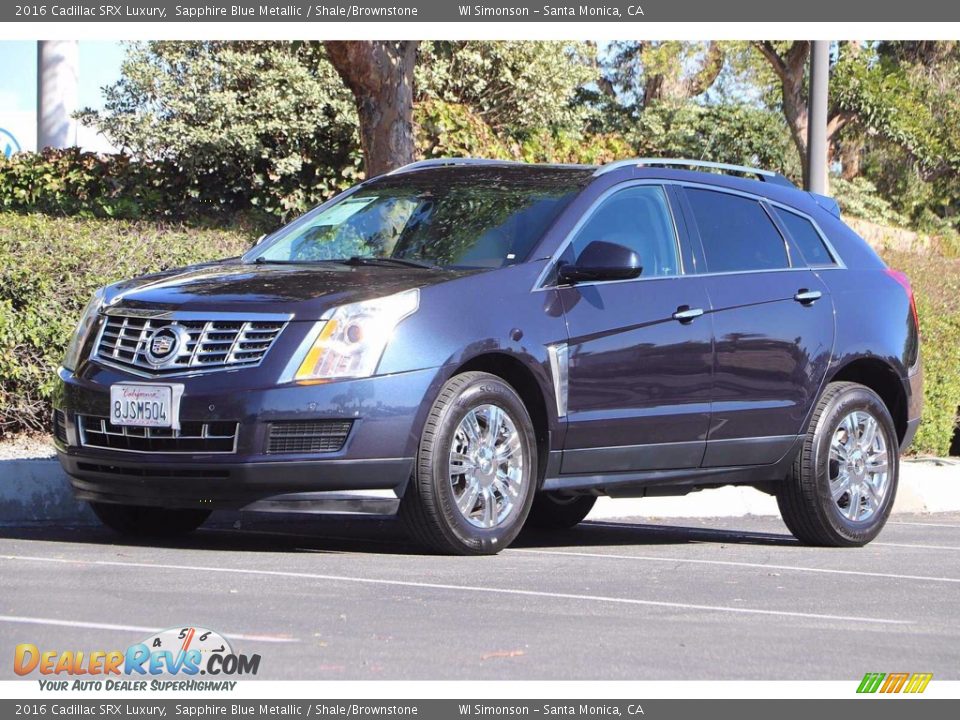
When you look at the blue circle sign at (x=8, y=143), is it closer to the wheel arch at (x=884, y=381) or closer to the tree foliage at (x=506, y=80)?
the tree foliage at (x=506, y=80)

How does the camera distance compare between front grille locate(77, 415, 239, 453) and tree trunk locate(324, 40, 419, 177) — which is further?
tree trunk locate(324, 40, 419, 177)

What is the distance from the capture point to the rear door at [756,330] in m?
8.42

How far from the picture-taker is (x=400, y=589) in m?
6.36

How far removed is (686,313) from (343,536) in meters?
2.12

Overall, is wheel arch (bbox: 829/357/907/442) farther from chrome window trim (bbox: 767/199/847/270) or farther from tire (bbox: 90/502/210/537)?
tire (bbox: 90/502/210/537)

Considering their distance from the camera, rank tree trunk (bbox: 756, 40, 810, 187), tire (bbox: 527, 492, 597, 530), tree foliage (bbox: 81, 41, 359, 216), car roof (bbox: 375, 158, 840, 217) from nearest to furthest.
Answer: car roof (bbox: 375, 158, 840, 217), tire (bbox: 527, 492, 597, 530), tree foliage (bbox: 81, 41, 359, 216), tree trunk (bbox: 756, 40, 810, 187)

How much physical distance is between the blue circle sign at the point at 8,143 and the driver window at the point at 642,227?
47.6ft

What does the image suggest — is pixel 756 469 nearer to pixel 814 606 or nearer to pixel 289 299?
pixel 814 606

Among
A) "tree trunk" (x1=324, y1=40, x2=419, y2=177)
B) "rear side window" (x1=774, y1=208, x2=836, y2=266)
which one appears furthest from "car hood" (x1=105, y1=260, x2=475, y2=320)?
"tree trunk" (x1=324, y1=40, x2=419, y2=177)

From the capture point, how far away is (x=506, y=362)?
7.57 meters

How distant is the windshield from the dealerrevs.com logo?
311cm

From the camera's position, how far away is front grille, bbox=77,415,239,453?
699cm

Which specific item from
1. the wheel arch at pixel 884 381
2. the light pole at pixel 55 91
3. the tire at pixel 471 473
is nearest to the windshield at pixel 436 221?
the tire at pixel 471 473

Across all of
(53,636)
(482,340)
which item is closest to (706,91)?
(482,340)
